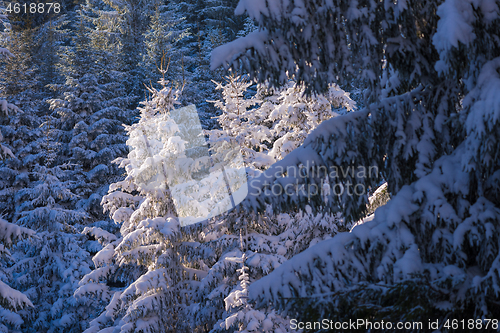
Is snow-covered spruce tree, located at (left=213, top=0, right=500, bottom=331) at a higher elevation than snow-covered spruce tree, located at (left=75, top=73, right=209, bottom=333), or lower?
higher

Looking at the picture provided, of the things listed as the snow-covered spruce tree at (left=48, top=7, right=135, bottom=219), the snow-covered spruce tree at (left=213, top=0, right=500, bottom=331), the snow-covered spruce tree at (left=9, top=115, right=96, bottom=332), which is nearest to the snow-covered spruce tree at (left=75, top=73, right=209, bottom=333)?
the snow-covered spruce tree at (left=9, top=115, right=96, bottom=332)

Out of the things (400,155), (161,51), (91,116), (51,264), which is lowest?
(51,264)

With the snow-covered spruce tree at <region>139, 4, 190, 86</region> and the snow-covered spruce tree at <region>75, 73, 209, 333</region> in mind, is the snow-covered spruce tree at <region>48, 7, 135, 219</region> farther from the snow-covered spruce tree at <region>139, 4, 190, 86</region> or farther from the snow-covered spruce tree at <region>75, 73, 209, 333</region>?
→ the snow-covered spruce tree at <region>75, 73, 209, 333</region>

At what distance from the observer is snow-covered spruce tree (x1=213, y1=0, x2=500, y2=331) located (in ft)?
9.98

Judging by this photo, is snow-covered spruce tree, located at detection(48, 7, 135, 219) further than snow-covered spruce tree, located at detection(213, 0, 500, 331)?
Yes

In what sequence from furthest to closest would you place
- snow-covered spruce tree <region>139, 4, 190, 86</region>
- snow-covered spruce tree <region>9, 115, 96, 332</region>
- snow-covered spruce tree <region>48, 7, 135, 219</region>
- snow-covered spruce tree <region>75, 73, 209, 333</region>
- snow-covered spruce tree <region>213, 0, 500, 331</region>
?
snow-covered spruce tree <region>139, 4, 190, 86</region> < snow-covered spruce tree <region>48, 7, 135, 219</region> < snow-covered spruce tree <region>9, 115, 96, 332</region> < snow-covered spruce tree <region>75, 73, 209, 333</region> < snow-covered spruce tree <region>213, 0, 500, 331</region>

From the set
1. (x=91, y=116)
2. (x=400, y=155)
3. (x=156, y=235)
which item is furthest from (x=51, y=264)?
(x=400, y=155)

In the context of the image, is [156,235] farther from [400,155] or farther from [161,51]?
[161,51]

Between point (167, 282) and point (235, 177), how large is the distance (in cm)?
409

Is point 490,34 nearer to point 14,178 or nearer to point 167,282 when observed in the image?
point 167,282

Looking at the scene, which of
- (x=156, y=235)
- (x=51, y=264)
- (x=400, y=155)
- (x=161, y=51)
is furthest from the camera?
(x=161, y=51)

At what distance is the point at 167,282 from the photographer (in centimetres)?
1178

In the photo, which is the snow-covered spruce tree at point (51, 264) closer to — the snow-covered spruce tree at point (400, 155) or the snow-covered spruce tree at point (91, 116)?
the snow-covered spruce tree at point (91, 116)

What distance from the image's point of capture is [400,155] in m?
4.04
